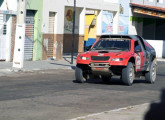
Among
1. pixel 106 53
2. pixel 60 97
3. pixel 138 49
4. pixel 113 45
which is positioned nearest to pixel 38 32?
pixel 113 45

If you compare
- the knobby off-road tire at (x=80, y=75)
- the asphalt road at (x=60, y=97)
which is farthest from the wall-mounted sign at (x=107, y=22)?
the knobby off-road tire at (x=80, y=75)

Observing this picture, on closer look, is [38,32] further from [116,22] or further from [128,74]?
[128,74]

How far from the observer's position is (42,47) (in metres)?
30.9

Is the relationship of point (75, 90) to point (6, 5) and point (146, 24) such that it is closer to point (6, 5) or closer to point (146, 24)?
point (6, 5)

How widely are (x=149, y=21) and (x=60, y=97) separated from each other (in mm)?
34490

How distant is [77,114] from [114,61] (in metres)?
6.88

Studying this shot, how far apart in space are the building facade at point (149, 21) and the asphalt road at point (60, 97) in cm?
2034

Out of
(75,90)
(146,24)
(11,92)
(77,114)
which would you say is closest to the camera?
(77,114)

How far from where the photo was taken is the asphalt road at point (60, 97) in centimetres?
1167

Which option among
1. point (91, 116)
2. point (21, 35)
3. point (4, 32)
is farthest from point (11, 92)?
point (4, 32)

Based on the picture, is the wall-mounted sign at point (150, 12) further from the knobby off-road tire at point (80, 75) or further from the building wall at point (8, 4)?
the knobby off-road tire at point (80, 75)

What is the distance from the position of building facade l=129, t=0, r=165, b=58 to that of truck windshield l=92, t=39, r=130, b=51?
71.5 ft

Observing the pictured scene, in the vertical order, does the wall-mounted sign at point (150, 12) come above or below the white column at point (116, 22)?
above

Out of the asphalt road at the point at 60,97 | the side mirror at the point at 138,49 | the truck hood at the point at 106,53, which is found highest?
the side mirror at the point at 138,49
